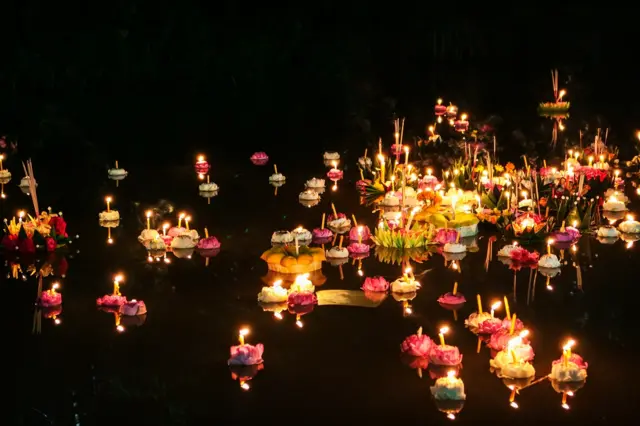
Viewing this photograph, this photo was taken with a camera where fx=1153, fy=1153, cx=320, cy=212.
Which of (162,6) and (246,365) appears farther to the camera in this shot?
(162,6)

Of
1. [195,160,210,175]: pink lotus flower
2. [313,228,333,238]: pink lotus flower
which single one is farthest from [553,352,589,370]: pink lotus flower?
[195,160,210,175]: pink lotus flower

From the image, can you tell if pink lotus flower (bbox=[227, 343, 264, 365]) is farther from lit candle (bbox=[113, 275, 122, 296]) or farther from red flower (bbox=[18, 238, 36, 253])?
red flower (bbox=[18, 238, 36, 253])

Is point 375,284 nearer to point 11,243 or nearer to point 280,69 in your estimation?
point 11,243

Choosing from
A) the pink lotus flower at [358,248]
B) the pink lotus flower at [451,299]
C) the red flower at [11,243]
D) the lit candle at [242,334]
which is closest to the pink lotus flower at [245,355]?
the lit candle at [242,334]

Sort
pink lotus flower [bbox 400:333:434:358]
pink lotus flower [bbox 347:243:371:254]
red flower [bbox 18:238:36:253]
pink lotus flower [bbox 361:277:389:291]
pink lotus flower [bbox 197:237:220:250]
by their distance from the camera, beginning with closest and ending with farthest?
pink lotus flower [bbox 400:333:434:358], pink lotus flower [bbox 361:277:389:291], pink lotus flower [bbox 347:243:371:254], red flower [bbox 18:238:36:253], pink lotus flower [bbox 197:237:220:250]

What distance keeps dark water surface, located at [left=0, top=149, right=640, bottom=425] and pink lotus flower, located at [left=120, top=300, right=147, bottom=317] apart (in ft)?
0.33

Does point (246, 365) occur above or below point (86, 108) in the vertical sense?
below

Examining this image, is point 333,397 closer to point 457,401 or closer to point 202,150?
point 457,401

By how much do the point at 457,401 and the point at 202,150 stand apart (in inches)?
378

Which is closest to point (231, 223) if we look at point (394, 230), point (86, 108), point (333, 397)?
point (394, 230)

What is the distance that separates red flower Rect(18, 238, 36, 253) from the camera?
9.89 meters

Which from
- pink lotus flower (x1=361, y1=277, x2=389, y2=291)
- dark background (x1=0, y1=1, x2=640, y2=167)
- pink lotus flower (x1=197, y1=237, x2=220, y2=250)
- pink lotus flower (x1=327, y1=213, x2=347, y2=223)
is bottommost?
pink lotus flower (x1=361, y1=277, x2=389, y2=291)

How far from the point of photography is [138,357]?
738cm

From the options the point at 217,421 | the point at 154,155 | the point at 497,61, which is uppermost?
the point at 497,61
